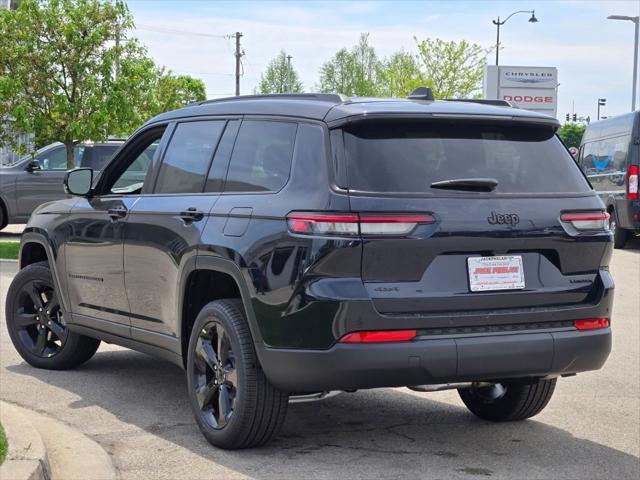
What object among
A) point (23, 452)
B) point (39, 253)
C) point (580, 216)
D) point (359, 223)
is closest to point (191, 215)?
point (359, 223)

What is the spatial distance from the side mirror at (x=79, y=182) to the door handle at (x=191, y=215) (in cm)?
150

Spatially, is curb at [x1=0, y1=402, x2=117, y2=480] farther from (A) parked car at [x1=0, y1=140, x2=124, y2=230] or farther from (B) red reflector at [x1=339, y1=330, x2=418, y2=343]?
(A) parked car at [x1=0, y1=140, x2=124, y2=230]

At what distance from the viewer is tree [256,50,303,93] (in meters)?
94.6

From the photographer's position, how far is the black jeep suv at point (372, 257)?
5.50 meters

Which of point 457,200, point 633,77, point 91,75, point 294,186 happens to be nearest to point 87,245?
point 294,186

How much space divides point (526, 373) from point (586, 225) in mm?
838

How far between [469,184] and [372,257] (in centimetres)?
65

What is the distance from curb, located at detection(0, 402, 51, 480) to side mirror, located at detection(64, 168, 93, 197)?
1859 mm

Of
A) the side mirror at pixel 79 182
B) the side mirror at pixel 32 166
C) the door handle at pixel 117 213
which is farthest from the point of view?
the side mirror at pixel 32 166

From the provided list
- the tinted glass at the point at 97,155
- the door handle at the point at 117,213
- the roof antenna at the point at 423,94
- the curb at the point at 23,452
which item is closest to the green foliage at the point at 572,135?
the tinted glass at the point at 97,155

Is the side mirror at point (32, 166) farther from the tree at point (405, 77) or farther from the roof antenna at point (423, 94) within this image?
the tree at point (405, 77)

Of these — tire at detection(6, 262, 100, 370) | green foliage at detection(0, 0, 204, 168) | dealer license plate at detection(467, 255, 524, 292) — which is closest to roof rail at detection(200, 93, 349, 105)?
dealer license plate at detection(467, 255, 524, 292)

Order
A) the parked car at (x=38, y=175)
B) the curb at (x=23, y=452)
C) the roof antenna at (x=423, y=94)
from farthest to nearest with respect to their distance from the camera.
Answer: the parked car at (x=38, y=175) < the roof antenna at (x=423, y=94) < the curb at (x=23, y=452)

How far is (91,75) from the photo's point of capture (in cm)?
2023
